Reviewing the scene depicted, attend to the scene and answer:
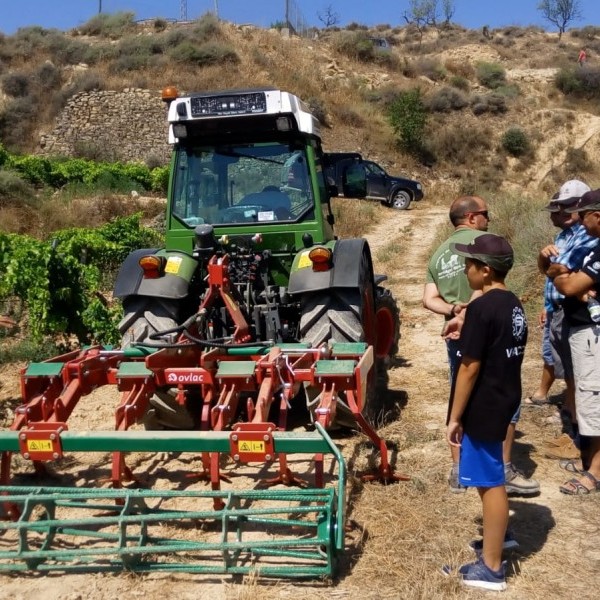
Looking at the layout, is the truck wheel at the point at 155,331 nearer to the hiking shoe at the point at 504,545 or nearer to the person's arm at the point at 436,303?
the person's arm at the point at 436,303

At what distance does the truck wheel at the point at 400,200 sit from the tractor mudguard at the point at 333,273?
1758 cm

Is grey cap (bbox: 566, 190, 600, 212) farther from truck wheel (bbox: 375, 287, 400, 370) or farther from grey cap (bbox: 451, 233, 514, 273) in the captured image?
truck wheel (bbox: 375, 287, 400, 370)

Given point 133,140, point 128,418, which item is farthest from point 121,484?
point 133,140

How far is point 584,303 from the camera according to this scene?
4.22 meters

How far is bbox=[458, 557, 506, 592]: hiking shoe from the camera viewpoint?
10.5 feet

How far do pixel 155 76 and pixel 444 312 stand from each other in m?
31.0

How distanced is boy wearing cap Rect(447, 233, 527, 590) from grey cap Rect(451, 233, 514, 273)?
12cm

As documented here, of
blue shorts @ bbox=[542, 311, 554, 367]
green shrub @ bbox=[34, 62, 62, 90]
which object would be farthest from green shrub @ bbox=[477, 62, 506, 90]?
blue shorts @ bbox=[542, 311, 554, 367]

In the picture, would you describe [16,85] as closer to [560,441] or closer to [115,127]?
[115,127]

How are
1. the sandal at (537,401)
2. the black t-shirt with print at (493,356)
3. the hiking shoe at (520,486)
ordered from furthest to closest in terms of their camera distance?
the sandal at (537,401), the hiking shoe at (520,486), the black t-shirt with print at (493,356)

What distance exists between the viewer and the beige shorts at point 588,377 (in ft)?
13.9

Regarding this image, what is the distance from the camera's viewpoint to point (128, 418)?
4082mm

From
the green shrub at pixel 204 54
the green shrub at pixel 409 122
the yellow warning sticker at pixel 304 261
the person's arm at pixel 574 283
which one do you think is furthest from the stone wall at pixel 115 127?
the person's arm at pixel 574 283

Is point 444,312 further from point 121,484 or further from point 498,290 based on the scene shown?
point 121,484
